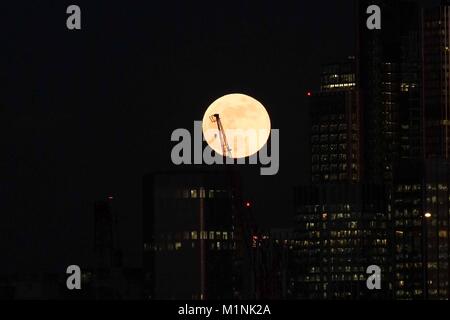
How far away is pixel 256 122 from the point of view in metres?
160
